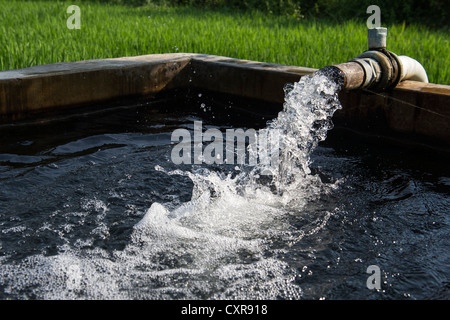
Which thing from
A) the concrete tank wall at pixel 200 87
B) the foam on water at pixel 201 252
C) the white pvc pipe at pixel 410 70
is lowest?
the foam on water at pixel 201 252

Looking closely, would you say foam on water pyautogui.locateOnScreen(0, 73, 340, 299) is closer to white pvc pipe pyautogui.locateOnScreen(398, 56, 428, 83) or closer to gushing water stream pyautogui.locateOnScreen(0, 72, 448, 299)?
gushing water stream pyautogui.locateOnScreen(0, 72, 448, 299)

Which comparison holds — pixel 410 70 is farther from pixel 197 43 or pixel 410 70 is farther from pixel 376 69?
pixel 197 43

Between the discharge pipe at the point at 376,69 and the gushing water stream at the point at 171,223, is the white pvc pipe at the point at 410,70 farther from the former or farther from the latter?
the gushing water stream at the point at 171,223

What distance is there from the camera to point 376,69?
4215mm

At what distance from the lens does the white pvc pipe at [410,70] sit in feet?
14.5

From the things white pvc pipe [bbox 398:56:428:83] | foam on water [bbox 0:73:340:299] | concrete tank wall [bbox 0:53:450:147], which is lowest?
foam on water [bbox 0:73:340:299]

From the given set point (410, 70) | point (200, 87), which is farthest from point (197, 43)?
point (410, 70)

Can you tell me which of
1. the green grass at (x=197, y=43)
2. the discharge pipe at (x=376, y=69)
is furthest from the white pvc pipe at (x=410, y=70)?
the green grass at (x=197, y=43)

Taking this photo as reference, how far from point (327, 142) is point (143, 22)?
5.31 meters

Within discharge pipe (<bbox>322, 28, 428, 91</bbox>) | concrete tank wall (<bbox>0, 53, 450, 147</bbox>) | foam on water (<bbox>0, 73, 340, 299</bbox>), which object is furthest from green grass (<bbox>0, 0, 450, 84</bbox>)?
foam on water (<bbox>0, 73, 340, 299</bbox>)

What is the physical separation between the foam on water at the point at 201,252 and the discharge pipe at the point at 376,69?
151 millimetres

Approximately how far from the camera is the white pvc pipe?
14.5 ft

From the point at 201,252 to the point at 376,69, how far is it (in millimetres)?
2242
